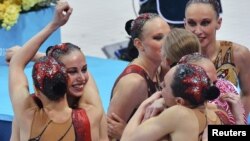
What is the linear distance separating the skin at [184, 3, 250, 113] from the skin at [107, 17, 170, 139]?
199 millimetres

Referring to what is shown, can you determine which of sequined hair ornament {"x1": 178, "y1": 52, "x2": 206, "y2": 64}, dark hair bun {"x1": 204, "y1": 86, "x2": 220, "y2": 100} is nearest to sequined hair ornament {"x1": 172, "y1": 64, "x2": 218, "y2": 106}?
dark hair bun {"x1": 204, "y1": 86, "x2": 220, "y2": 100}

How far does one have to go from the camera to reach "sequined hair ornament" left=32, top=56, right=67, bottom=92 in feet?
6.29

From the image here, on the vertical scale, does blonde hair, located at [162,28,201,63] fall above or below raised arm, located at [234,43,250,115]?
above

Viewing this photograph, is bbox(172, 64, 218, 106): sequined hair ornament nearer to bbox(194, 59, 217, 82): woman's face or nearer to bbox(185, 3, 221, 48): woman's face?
bbox(194, 59, 217, 82): woman's face

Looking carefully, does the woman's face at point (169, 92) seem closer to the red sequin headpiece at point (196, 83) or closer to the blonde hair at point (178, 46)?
the red sequin headpiece at point (196, 83)

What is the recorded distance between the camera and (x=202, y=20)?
253 centimetres

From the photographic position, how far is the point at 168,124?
5.78ft

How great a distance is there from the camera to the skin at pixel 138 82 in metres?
2.27

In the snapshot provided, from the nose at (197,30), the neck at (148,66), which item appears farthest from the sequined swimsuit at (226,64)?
the neck at (148,66)

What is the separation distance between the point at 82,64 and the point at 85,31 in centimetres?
371

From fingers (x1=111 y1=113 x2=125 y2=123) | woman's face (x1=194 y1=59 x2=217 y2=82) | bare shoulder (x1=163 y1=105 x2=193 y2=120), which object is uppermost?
woman's face (x1=194 y1=59 x2=217 y2=82)

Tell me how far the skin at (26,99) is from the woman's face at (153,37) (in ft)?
1.32

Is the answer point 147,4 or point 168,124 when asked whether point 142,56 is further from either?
point 147,4

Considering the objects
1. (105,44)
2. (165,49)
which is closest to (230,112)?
(165,49)
